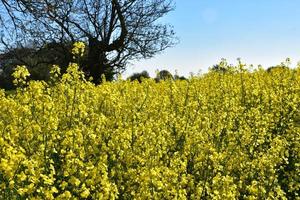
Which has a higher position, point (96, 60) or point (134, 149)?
point (96, 60)

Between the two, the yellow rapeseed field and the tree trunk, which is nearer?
the yellow rapeseed field

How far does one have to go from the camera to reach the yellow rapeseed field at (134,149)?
463 cm

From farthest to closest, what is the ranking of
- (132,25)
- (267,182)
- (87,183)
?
(132,25) < (267,182) < (87,183)

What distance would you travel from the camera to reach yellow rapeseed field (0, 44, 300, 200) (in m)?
4.63

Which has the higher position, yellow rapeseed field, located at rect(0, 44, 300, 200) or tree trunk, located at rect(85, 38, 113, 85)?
tree trunk, located at rect(85, 38, 113, 85)

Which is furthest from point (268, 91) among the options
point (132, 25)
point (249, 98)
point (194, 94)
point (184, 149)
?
point (132, 25)

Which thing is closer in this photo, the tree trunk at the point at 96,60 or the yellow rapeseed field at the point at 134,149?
the yellow rapeseed field at the point at 134,149

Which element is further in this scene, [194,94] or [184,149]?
[194,94]

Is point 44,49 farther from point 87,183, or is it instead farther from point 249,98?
point 87,183

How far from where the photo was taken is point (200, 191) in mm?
4848

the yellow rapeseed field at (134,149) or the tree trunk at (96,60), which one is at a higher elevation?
the tree trunk at (96,60)

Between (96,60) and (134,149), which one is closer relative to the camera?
(134,149)

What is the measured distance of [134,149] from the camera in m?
5.63

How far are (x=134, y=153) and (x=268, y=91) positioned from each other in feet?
14.4
